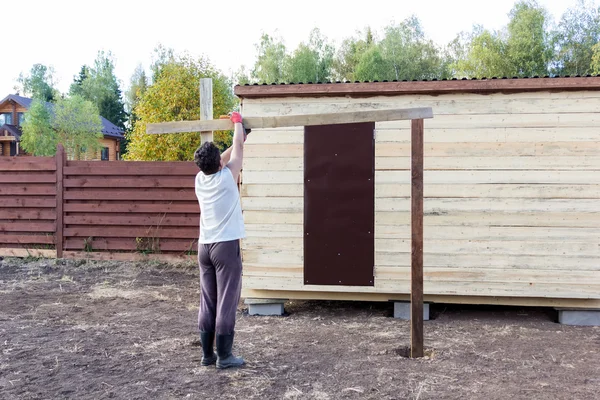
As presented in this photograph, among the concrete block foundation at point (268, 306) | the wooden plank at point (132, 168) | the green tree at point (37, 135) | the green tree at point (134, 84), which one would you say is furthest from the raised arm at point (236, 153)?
the green tree at point (134, 84)

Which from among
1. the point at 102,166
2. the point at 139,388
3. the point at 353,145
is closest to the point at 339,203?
the point at 353,145

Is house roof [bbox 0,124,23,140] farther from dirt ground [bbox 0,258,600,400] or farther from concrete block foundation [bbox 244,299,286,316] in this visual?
concrete block foundation [bbox 244,299,286,316]

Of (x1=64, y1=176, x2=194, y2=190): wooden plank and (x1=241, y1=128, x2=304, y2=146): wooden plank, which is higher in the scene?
(x1=241, y1=128, x2=304, y2=146): wooden plank

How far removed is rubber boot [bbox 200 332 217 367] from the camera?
15.2 ft

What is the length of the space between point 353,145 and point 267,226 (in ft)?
4.38

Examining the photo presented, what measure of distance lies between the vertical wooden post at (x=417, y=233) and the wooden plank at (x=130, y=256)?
548 centimetres

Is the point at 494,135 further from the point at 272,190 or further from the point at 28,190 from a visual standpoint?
the point at 28,190

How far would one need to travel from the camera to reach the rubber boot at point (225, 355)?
4504mm

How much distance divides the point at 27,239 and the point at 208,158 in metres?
7.14

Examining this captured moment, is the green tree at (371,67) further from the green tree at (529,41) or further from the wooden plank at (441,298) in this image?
the wooden plank at (441,298)

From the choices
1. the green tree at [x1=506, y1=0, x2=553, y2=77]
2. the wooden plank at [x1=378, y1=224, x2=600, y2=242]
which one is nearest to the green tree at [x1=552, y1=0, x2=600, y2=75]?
the green tree at [x1=506, y1=0, x2=553, y2=77]

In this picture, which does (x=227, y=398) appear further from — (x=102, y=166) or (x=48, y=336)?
(x=102, y=166)

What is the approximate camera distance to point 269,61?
4422cm

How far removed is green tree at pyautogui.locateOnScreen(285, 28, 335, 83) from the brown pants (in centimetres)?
3793
